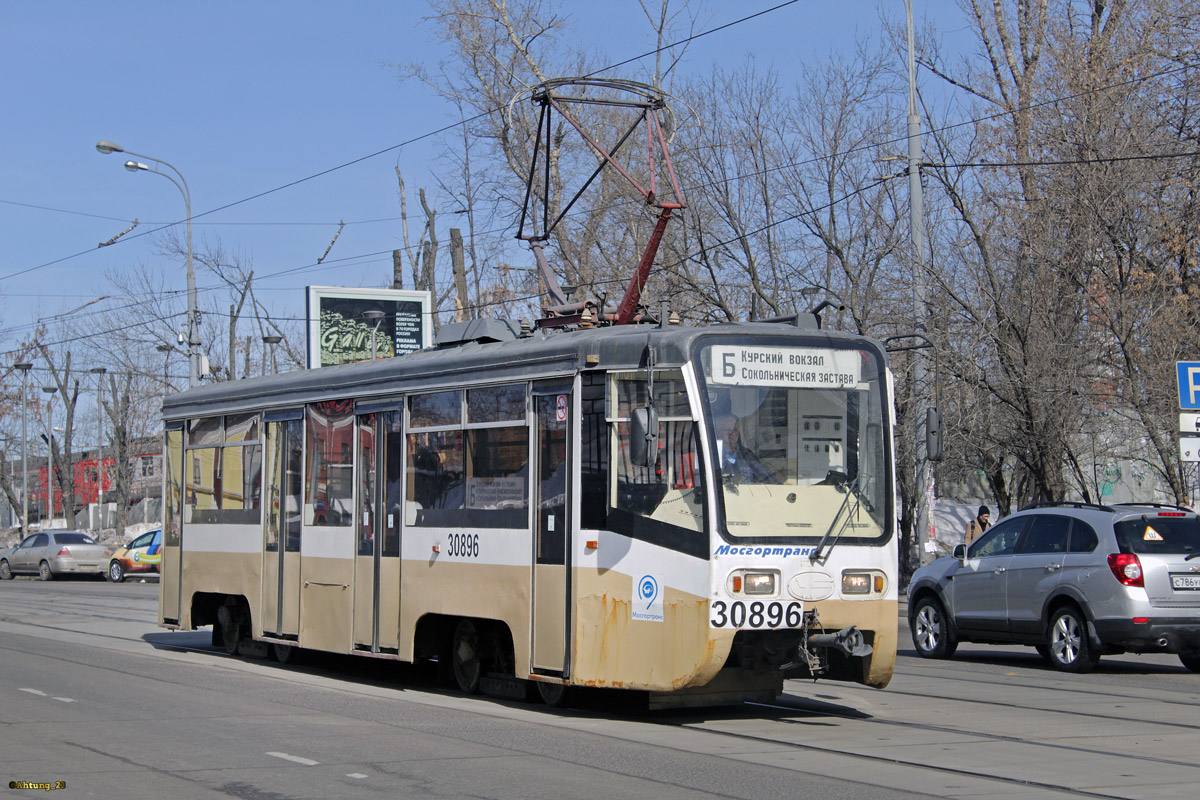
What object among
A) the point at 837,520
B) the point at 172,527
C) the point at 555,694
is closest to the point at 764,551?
the point at 837,520

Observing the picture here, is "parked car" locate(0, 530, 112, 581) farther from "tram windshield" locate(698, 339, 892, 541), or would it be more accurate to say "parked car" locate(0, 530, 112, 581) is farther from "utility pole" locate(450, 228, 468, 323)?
"tram windshield" locate(698, 339, 892, 541)

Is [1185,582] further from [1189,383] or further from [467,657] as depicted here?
[467,657]

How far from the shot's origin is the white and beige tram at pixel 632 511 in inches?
389

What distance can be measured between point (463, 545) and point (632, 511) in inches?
83.7

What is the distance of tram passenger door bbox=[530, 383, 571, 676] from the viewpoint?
10602mm

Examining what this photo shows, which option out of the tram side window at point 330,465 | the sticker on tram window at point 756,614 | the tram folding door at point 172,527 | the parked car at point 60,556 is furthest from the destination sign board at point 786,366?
the parked car at point 60,556

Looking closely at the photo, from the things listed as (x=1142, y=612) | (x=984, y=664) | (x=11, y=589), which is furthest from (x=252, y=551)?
(x=11, y=589)

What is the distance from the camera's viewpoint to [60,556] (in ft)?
132

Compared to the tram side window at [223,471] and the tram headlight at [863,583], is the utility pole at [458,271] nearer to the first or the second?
the tram side window at [223,471]

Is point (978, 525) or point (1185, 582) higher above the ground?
point (978, 525)

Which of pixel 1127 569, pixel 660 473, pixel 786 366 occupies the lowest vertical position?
pixel 1127 569

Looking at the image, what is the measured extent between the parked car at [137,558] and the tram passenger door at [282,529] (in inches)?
1013

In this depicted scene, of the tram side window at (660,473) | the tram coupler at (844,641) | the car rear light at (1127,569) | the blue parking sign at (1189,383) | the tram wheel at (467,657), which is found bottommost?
the tram wheel at (467,657)

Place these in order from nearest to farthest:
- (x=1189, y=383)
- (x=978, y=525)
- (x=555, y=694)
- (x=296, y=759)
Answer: (x=296, y=759) → (x=555, y=694) → (x=1189, y=383) → (x=978, y=525)
